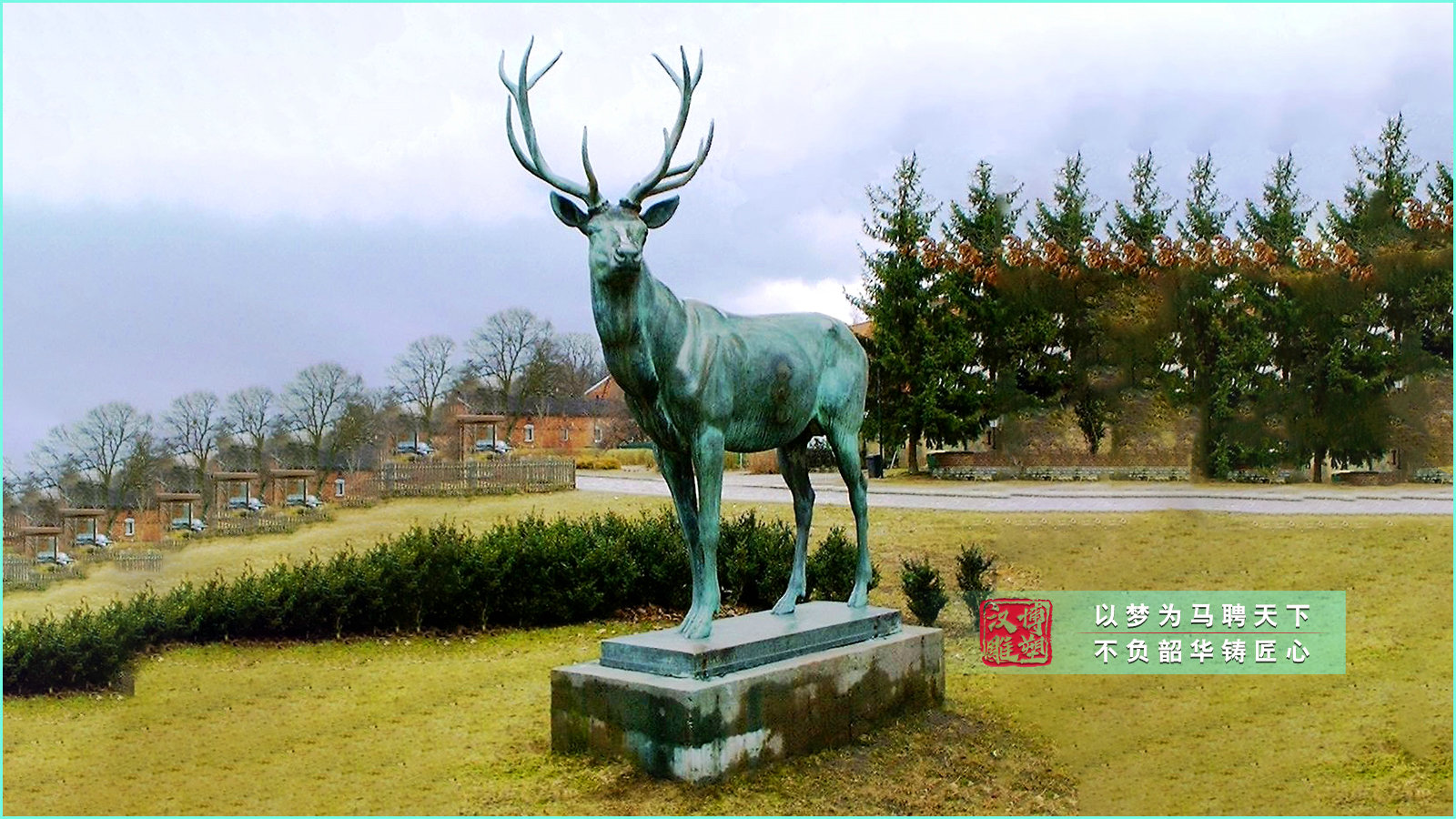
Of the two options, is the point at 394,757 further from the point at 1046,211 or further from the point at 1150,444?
the point at 1046,211

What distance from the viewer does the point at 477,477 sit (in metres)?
14.6

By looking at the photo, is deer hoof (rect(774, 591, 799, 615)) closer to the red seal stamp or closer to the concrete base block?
the concrete base block

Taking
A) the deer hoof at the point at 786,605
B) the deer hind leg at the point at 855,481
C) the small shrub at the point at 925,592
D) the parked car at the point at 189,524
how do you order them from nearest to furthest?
the deer hoof at the point at 786,605 < the deer hind leg at the point at 855,481 < the parked car at the point at 189,524 < the small shrub at the point at 925,592

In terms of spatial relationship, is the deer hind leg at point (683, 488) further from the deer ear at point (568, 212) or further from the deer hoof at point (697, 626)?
the deer ear at point (568, 212)

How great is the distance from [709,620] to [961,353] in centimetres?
1413

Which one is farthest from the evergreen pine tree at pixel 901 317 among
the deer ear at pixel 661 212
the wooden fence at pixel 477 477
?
the deer ear at pixel 661 212

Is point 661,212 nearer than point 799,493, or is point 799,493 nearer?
point 661,212

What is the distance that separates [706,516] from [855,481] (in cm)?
145

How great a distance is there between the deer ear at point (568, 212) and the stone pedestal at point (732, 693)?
2216 millimetres

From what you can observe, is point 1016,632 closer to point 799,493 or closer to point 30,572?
point 799,493

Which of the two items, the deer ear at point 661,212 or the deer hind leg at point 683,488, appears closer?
the deer ear at point 661,212

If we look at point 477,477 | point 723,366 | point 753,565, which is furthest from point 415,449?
point 723,366

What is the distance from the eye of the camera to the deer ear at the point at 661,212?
5293 mm

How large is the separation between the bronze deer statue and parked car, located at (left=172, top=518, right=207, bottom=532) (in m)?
4.58
